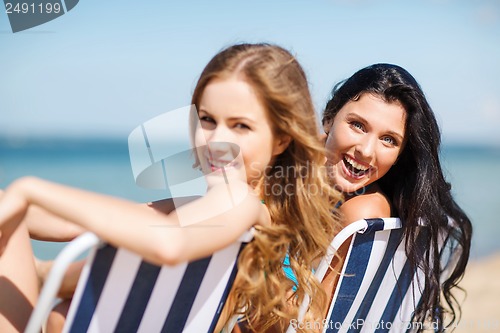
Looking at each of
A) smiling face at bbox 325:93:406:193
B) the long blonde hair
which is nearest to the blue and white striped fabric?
the long blonde hair

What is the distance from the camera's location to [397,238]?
9.63 ft

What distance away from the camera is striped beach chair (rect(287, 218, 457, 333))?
9.10ft

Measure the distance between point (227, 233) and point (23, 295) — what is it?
85cm

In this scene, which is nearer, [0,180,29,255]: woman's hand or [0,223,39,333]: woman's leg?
[0,180,29,255]: woman's hand

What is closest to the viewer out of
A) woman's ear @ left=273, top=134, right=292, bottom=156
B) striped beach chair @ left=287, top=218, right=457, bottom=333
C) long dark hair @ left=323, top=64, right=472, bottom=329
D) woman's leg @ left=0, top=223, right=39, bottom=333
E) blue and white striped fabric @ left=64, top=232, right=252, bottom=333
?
blue and white striped fabric @ left=64, top=232, right=252, bottom=333

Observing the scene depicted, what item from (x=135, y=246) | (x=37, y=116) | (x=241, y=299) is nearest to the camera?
(x=135, y=246)

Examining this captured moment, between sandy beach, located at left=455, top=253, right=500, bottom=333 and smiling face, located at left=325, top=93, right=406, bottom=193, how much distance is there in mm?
3528

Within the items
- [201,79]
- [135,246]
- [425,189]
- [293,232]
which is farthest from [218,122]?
[425,189]

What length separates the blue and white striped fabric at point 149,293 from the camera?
1.88 metres

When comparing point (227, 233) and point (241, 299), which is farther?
point (241, 299)

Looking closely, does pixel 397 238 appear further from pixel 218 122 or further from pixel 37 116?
pixel 37 116

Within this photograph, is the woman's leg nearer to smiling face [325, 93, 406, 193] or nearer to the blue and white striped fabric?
the blue and white striped fabric

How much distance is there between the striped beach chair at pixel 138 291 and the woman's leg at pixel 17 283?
1.71 feet

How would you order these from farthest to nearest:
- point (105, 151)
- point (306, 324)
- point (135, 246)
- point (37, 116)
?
point (37, 116), point (105, 151), point (306, 324), point (135, 246)
